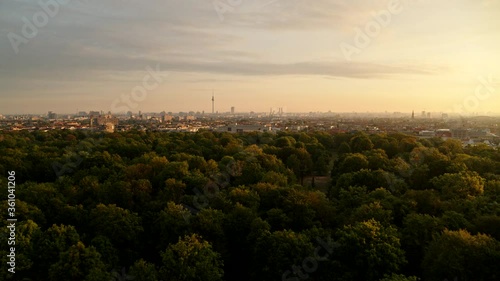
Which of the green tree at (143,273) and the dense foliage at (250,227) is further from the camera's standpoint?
the dense foliage at (250,227)

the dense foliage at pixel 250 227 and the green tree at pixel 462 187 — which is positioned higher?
the green tree at pixel 462 187

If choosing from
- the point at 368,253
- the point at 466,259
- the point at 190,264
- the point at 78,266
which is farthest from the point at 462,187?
the point at 78,266

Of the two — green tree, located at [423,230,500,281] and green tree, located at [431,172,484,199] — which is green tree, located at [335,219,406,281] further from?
green tree, located at [431,172,484,199]

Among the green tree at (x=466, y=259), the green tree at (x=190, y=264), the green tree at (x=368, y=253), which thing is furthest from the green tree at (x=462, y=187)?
the green tree at (x=190, y=264)

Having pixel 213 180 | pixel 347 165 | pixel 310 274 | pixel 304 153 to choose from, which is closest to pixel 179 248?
pixel 310 274

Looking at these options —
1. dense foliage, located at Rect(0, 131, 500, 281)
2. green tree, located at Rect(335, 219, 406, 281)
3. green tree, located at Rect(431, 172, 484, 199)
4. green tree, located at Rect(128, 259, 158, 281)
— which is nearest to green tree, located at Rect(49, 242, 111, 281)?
dense foliage, located at Rect(0, 131, 500, 281)

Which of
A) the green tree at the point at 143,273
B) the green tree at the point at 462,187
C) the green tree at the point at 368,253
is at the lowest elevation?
the green tree at the point at 143,273

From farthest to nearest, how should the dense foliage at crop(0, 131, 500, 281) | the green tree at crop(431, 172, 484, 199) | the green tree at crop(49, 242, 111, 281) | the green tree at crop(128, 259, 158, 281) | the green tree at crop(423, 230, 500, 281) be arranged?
the green tree at crop(431, 172, 484, 199)
the green tree at crop(49, 242, 111, 281)
the dense foliage at crop(0, 131, 500, 281)
the green tree at crop(128, 259, 158, 281)
the green tree at crop(423, 230, 500, 281)

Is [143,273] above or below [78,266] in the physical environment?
below

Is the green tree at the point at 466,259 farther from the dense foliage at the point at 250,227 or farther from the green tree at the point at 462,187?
the green tree at the point at 462,187

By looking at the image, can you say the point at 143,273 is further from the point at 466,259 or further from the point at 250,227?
the point at 466,259

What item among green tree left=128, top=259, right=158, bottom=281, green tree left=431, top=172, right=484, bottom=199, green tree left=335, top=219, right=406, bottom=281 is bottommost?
green tree left=128, top=259, right=158, bottom=281

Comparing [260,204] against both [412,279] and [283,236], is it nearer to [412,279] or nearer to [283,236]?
[283,236]

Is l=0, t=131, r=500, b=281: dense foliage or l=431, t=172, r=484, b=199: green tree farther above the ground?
l=431, t=172, r=484, b=199: green tree
